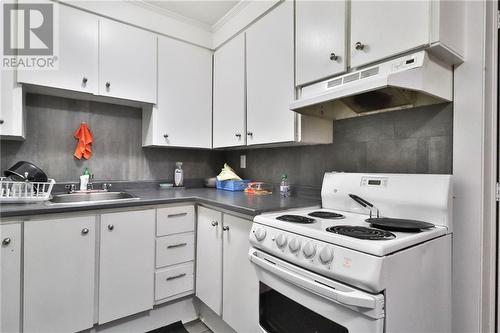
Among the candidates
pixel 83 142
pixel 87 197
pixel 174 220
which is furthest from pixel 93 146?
pixel 174 220

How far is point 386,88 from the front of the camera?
118cm

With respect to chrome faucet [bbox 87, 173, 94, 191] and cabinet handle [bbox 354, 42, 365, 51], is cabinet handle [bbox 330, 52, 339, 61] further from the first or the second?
chrome faucet [bbox 87, 173, 94, 191]

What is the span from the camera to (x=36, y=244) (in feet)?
4.46

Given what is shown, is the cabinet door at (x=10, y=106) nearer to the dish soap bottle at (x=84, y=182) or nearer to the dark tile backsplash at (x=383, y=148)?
the dish soap bottle at (x=84, y=182)

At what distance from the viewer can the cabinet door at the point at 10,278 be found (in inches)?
50.4

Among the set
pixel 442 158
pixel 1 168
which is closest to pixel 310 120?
pixel 442 158

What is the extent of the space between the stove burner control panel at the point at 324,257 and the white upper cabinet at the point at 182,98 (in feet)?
4.45

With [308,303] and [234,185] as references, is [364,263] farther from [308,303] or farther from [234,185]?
[234,185]

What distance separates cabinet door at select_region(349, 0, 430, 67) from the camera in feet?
3.50

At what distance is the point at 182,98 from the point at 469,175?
2036mm

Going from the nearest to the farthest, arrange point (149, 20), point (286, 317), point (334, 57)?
point (286, 317) < point (334, 57) < point (149, 20)

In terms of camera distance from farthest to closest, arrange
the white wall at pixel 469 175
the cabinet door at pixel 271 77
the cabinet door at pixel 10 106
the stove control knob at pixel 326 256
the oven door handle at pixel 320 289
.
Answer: the cabinet door at pixel 271 77 → the cabinet door at pixel 10 106 → the white wall at pixel 469 175 → the stove control knob at pixel 326 256 → the oven door handle at pixel 320 289

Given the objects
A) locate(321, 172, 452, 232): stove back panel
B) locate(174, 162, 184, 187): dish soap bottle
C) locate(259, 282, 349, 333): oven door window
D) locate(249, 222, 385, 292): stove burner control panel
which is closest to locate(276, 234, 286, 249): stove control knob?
locate(249, 222, 385, 292): stove burner control panel

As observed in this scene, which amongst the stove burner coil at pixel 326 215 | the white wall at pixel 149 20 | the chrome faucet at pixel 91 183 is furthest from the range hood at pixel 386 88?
the chrome faucet at pixel 91 183
